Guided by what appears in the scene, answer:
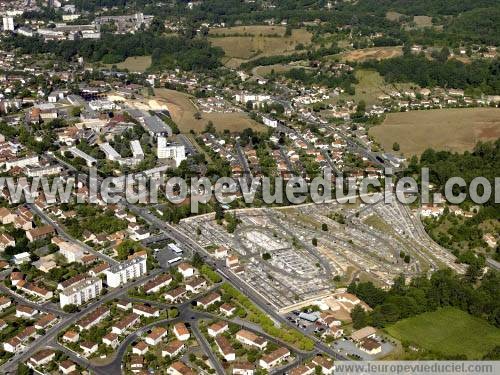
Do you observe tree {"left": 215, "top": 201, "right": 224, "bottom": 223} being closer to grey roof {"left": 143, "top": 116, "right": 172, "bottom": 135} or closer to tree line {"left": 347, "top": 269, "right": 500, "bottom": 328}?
tree line {"left": 347, "top": 269, "right": 500, "bottom": 328}

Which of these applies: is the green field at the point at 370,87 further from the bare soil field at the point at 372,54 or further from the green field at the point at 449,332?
the green field at the point at 449,332

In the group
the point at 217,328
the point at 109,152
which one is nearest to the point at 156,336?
the point at 217,328

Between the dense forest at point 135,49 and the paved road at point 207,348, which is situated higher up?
the dense forest at point 135,49

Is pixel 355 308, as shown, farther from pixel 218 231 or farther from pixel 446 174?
pixel 446 174

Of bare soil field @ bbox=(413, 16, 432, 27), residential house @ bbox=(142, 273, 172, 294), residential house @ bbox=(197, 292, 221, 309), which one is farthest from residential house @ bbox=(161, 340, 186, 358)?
bare soil field @ bbox=(413, 16, 432, 27)

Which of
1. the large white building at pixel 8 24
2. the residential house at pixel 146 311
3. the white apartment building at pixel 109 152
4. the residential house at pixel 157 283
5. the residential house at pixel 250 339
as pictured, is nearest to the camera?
the residential house at pixel 250 339

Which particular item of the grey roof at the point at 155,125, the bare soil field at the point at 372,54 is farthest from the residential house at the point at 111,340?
the bare soil field at the point at 372,54

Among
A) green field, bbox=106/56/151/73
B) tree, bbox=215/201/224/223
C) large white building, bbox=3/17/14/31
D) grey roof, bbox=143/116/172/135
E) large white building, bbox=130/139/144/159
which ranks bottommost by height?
tree, bbox=215/201/224/223
